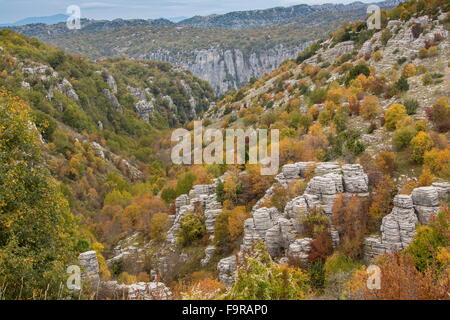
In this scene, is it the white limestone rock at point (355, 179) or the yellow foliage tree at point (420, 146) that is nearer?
the white limestone rock at point (355, 179)

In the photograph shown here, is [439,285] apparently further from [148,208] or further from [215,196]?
[148,208]

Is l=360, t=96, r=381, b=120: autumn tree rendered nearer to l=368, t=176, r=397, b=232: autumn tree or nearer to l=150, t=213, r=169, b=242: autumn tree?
l=368, t=176, r=397, b=232: autumn tree

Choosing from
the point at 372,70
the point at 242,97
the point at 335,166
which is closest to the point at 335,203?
the point at 335,166

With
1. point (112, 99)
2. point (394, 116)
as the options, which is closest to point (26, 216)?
point (394, 116)

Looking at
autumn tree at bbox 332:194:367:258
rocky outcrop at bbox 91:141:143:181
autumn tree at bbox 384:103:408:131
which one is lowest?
rocky outcrop at bbox 91:141:143:181

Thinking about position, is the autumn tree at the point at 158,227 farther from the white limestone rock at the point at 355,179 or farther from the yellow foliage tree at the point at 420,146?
the yellow foliage tree at the point at 420,146

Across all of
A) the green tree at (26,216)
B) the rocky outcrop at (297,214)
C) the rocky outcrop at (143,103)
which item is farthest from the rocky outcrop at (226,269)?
the rocky outcrop at (143,103)

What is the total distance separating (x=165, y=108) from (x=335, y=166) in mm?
138603

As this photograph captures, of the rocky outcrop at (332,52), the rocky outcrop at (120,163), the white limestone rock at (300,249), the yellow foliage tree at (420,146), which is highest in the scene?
the rocky outcrop at (332,52)

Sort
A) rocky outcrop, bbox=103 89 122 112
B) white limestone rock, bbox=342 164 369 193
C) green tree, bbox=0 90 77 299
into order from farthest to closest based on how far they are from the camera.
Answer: rocky outcrop, bbox=103 89 122 112
white limestone rock, bbox=342 164 369 193
green tree, bbox=0 90 77 299

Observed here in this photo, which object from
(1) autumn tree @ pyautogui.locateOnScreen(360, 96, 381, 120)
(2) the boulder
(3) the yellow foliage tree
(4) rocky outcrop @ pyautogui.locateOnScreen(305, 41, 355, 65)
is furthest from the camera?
(4) rocky outcrop @ pyautogui.locateOnScreen(305, 41, 355, 65)

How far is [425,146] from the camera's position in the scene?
77.3 feet

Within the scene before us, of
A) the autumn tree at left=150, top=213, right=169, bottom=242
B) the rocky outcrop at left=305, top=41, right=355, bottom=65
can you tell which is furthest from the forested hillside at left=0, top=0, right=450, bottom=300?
the rocky outcrop at left=305, top=41, right=355, bottom=65

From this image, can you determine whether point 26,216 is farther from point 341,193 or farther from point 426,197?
point 426,197
